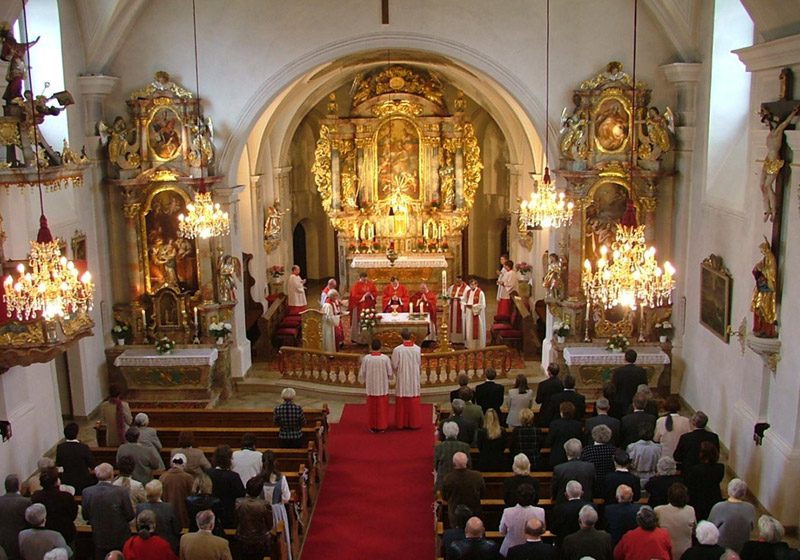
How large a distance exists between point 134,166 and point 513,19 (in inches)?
289

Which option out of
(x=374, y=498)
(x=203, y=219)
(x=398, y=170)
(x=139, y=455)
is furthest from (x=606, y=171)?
(x=398, y=170)

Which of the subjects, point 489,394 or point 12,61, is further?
point 489,394

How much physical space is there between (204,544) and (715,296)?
9405 millimetres

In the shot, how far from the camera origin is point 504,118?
23938mm

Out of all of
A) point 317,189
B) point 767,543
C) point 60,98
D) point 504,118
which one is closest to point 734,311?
point 767,543

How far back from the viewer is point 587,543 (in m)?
7.86

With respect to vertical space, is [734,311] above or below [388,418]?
above

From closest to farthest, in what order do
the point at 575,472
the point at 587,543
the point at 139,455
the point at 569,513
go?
1. the point at 587,543
2. the point at 569,513
3. the point at 575,472
4. the point at 139,455

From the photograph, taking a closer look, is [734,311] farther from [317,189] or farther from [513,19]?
[317,189]

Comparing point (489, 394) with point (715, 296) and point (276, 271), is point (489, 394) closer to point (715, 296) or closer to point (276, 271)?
point (715, 296)

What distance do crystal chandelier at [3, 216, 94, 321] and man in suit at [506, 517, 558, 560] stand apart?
19.1ft

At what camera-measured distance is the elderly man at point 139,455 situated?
401 inches

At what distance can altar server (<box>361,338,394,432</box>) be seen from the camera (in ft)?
46.3

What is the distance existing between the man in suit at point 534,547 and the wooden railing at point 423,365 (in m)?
9.01
